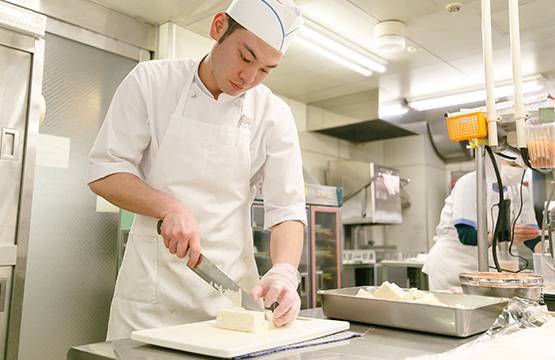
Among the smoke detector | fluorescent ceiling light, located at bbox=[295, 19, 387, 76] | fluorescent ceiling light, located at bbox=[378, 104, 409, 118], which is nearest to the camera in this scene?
the smoke detector

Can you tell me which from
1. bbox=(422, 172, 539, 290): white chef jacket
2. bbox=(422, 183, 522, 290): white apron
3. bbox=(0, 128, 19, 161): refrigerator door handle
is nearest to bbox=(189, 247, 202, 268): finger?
bbox=(422, 172, 539, 290): white chef jacket

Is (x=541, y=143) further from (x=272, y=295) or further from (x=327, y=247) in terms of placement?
(x=327, y=247)

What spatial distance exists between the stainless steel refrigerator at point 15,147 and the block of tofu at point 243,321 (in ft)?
6.45

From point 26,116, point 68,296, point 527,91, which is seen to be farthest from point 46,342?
point 527,91

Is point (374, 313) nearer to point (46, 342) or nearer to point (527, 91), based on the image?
point (46, 342)

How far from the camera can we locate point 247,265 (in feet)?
4.84

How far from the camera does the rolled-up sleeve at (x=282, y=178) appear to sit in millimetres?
1456

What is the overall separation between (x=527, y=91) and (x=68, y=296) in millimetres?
4919

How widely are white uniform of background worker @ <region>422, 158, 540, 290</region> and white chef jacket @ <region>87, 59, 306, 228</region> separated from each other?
1.17m

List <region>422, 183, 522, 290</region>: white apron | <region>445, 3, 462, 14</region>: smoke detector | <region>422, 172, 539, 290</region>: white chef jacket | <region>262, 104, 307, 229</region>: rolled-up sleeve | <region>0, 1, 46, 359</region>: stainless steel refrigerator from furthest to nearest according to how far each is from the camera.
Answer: <region>445, 3, 462, 14</region>: smoke detector, <region>422, 183, 522, 290</region>: white apron, <region>422, 172, 539, 290</region>: white chef jacket, <region>0, 1, 46, 359</region>: stainless steel refrigerator, <region>262, 104, 307, 229</region>: rolled-up sleeve

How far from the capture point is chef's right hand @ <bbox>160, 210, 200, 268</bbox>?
1110 millimetres

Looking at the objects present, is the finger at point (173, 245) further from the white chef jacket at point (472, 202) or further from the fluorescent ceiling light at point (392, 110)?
the fluorescent ceiling light at point (392, 110)

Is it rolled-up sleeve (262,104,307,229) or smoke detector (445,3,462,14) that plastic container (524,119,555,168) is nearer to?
rolled-up sleeve (262,104,307,229)

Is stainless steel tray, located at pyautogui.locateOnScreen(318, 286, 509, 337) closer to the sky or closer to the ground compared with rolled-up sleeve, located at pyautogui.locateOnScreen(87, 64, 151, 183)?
closer to the ground
